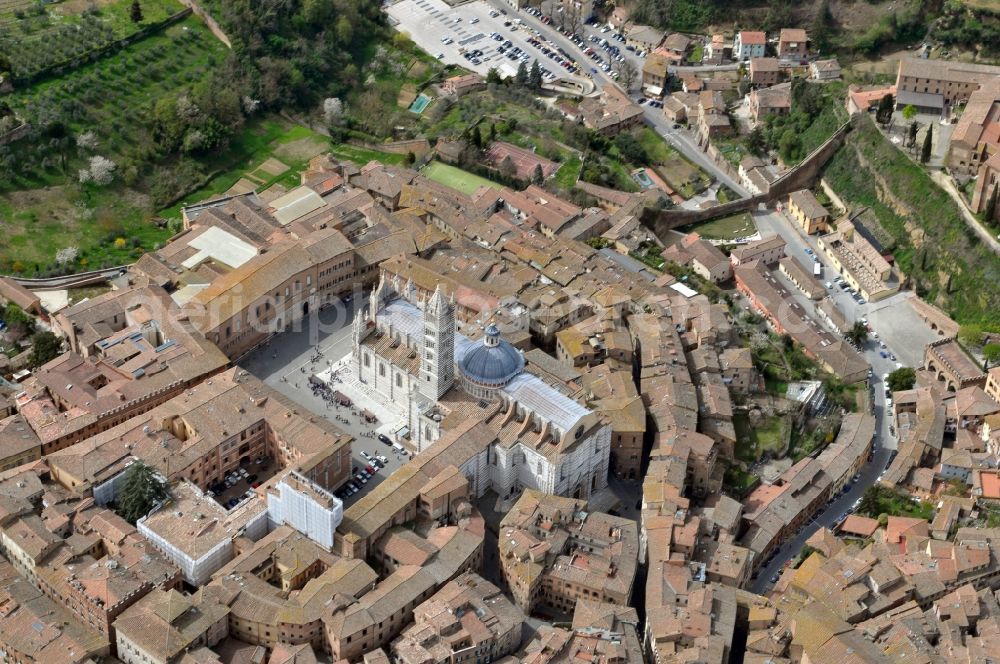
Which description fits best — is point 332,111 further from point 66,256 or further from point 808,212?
point 808,212

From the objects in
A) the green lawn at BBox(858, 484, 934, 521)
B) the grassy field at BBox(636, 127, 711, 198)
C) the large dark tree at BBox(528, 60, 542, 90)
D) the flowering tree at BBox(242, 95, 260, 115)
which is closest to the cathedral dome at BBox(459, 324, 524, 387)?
the green lawn at BBox(858, 484, 934, 521)

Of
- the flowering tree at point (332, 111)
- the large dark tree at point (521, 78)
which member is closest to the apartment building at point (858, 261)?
the large dark tree at point (521, 78)

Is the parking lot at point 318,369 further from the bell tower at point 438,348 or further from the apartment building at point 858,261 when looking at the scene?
the apartment building at point 858,261

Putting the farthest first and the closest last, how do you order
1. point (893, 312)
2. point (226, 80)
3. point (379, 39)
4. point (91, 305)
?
point (379, 39)
point (226, 80)
point (893, 312)
point (91, 305)

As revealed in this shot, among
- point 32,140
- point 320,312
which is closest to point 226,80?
point 32,140

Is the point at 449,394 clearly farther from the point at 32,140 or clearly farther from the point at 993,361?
the point at 32,140
